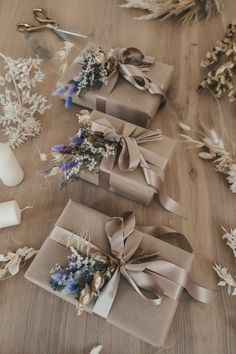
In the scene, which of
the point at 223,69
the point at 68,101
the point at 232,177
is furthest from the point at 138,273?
the point at 223,69

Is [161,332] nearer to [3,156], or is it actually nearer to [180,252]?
[180,252]

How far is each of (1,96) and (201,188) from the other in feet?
1.96

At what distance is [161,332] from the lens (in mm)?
575

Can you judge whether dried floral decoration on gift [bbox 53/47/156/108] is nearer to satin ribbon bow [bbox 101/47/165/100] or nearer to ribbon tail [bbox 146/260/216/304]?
satin ribbon bow [bbox 101/47/165/100]

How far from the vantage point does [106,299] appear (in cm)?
59

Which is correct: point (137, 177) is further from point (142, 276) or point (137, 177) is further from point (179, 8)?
point (179, 8)

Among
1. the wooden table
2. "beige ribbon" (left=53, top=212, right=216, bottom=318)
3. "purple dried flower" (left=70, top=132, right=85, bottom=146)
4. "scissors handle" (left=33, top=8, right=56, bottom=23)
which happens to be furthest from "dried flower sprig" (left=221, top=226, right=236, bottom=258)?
"scissors handle" (left=33, top=8, right=56, bottom=23)

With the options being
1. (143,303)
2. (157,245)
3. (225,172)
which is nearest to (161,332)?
(143,303)

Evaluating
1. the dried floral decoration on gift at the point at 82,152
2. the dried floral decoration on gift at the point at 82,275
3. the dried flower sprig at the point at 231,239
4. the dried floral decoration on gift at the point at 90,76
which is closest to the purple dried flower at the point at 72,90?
the dried floral decoration on gift at the point at 90,76

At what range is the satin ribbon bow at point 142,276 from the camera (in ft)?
1.95

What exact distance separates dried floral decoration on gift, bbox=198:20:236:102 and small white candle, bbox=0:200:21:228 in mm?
624

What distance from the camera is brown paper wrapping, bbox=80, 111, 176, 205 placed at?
714 mm

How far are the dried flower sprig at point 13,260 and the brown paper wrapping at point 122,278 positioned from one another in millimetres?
60

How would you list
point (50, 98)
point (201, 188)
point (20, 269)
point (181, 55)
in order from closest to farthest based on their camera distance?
point (20, 269), point (201, 188), point (50, 98), point (181, 55)
